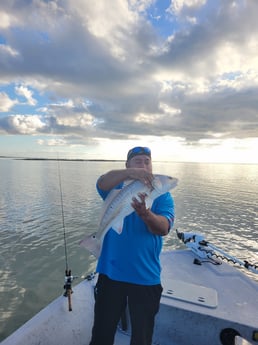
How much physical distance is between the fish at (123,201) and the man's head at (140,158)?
0.44 meters

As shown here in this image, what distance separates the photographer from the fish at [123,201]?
9.87 feet

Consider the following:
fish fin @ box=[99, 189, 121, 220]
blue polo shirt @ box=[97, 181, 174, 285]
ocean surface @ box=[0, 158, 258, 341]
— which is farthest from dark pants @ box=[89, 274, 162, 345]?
ocean surface @ box=[0, 158, 258, 341]

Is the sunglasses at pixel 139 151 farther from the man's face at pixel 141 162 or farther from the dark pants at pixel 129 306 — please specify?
the dark pants at pixel 129 306

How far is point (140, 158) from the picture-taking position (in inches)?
137

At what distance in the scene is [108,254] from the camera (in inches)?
134

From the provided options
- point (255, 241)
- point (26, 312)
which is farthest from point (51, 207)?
point (255, 241)

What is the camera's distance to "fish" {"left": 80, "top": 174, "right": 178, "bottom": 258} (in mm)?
3008

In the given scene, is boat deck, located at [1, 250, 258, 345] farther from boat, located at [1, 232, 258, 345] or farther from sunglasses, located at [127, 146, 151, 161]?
sunglasses, located at [127, 146, 151, 161]

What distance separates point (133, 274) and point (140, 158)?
1.58 meters

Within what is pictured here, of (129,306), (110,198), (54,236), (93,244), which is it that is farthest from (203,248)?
(54,236)

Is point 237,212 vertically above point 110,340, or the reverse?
point 110,340

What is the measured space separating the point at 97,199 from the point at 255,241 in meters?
15.7

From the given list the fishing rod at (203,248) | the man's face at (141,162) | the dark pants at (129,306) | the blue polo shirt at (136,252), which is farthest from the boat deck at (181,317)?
the man's face at (141,162)

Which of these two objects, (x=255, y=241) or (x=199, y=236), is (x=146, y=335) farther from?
(x=255, y=241)
